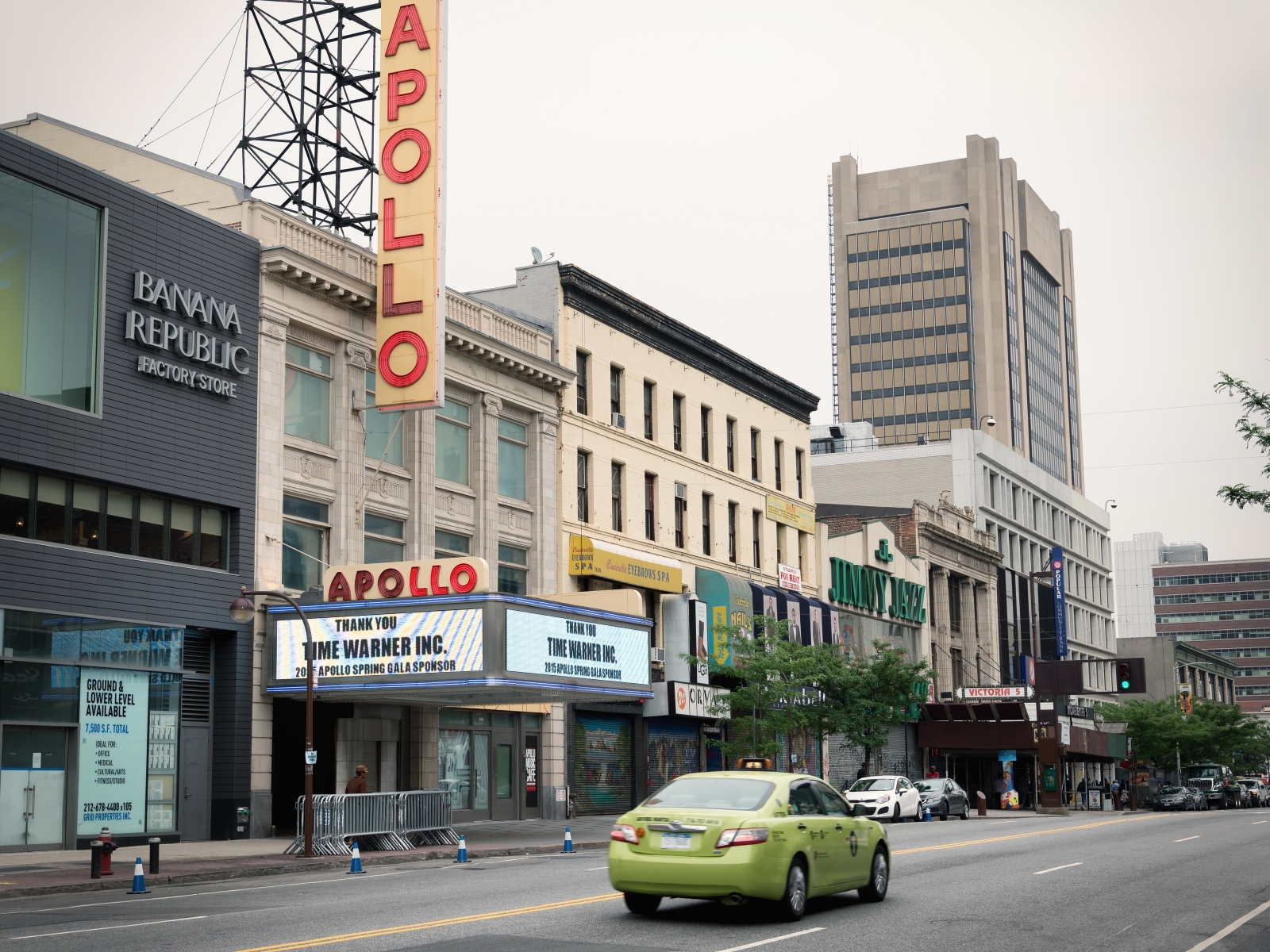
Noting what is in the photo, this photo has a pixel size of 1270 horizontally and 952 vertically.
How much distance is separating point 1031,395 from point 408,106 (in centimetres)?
13553

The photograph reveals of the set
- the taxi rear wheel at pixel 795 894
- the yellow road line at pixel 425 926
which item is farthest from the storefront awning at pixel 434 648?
the taxi rear wheel at pixel 795 894

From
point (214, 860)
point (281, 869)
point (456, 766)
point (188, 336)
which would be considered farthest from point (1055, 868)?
point (188, 336)

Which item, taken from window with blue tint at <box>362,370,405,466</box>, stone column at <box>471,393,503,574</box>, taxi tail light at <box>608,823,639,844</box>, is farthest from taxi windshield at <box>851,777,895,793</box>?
taxi tail light at <box>608,823,639,844</box>

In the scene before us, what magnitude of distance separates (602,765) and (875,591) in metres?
22.6

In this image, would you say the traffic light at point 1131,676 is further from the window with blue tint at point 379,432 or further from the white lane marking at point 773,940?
the white lane marking at point 773,940

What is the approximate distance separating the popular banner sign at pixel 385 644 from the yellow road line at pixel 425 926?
494 inches

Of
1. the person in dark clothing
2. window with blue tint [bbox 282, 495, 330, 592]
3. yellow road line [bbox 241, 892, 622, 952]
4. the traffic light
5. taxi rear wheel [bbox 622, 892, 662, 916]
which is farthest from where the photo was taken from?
the traffic light

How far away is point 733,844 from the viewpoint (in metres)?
14.1

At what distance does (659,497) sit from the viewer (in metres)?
47.8

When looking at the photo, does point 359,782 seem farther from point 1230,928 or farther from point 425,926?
point 1230,928

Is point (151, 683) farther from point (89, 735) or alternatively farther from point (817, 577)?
point (817, 577)

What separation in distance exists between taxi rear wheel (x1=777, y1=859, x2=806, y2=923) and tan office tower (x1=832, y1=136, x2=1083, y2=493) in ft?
443

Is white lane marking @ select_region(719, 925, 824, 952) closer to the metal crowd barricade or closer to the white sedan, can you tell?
the metal crowd barricade

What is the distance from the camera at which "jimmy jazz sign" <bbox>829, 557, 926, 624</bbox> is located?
59.4 metres
